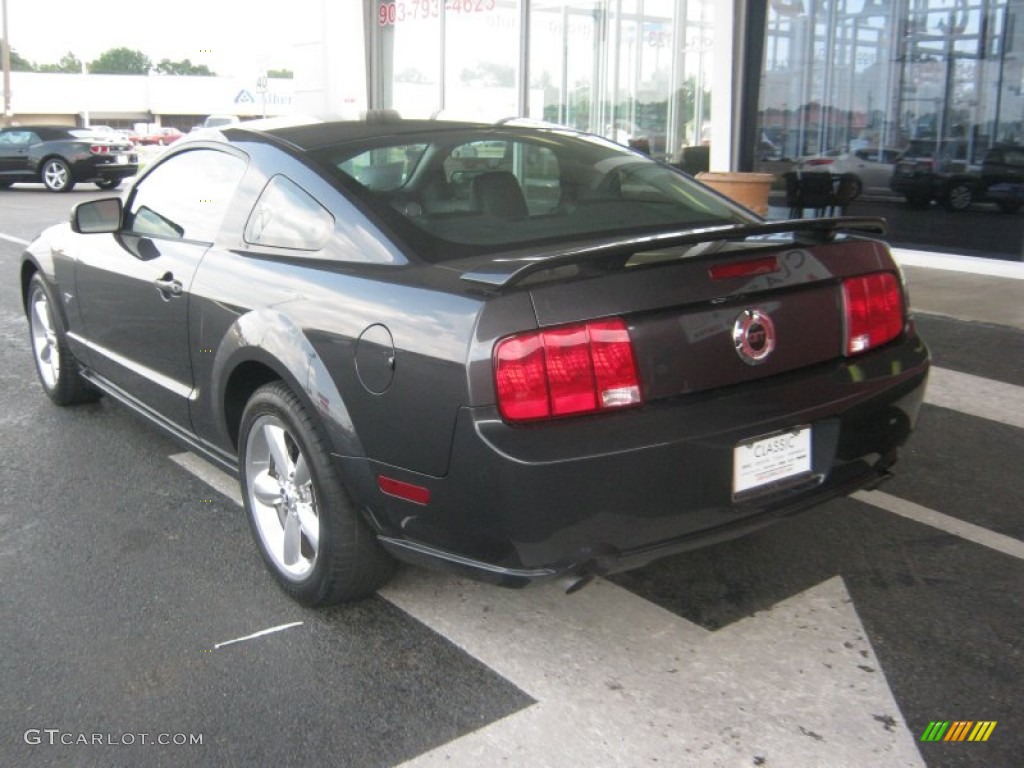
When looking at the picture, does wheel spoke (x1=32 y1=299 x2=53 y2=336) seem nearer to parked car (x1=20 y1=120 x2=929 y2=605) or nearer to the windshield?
parked car (x1=20 y1=120 x2=929 y2=605)

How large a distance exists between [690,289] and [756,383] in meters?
0.34

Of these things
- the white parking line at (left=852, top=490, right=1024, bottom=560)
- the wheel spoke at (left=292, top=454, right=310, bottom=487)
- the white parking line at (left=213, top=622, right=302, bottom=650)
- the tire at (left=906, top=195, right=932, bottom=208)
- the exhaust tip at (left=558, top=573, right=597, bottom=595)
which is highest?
the tire at (left=906, top=195, right=932, bottom=208)

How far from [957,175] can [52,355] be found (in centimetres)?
890

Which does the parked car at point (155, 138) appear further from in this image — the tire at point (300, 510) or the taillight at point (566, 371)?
the taillight at point (566, 371)

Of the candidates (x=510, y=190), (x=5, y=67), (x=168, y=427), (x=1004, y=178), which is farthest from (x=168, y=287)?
(x=5, y=67)

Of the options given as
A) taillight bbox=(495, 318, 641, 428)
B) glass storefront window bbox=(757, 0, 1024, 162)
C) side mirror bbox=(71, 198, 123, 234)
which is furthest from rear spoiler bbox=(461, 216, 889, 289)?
glass storefront window bbox=(757, 0, 1024, 162)

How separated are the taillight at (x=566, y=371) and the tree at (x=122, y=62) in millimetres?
121948

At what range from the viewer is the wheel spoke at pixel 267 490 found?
3.47 m

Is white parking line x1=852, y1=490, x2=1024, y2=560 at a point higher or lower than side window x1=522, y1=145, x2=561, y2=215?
lower

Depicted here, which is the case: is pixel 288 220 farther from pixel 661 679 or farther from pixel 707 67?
pixel 707 67

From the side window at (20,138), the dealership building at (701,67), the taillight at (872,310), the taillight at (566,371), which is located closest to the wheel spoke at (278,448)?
the taillight at (566,371)

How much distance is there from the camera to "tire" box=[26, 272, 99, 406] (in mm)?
5391

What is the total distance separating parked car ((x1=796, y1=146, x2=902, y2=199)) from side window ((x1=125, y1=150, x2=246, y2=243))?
8961 millimetres

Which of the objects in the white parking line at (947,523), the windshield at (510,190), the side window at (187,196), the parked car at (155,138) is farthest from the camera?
the parked car at (155,138)
